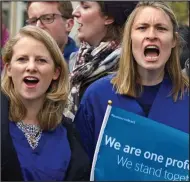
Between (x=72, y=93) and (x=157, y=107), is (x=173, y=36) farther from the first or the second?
(x=72, y=93)

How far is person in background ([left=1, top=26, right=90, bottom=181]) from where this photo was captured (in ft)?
7.25

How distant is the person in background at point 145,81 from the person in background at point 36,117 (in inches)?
4.5

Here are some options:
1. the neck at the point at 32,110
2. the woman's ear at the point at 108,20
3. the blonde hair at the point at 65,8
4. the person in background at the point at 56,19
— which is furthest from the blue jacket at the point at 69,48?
the neck at the point at 32,110

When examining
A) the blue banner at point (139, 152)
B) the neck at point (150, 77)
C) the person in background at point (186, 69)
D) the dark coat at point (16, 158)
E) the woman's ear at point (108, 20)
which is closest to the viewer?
the dark coat at point (16, 158)

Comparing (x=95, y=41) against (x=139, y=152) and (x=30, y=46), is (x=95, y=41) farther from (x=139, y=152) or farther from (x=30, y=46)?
(x=139, y=152)

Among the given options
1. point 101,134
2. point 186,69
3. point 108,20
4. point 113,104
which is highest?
point 108,20

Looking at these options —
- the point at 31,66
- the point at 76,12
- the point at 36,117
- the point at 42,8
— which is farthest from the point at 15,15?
the point at 36,117

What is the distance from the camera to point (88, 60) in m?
2.58

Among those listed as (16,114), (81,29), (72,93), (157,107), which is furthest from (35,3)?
(157,107)

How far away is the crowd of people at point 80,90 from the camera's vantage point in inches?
88.2

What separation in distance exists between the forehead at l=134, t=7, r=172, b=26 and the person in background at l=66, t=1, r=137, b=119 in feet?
0.60

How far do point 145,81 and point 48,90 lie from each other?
438mm

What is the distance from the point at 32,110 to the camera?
2344mm

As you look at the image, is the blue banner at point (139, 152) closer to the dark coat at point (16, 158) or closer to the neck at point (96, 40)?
the dark coat at point (16, 158)
